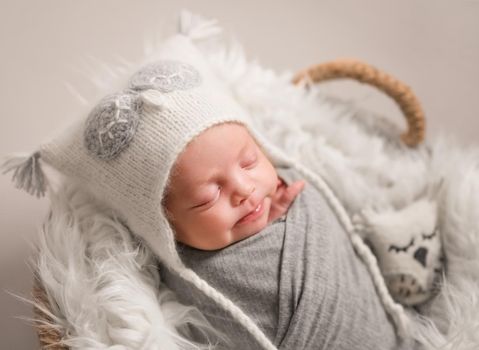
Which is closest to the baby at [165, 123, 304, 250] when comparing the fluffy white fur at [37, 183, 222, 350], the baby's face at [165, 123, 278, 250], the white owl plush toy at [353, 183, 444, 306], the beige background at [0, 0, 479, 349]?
the baby's face at [165, 123, 278, 250]

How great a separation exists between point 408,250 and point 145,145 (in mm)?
543

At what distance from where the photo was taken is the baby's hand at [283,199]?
92 cm

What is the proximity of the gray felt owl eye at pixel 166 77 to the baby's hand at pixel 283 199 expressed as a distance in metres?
0.27

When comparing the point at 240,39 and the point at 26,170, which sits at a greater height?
the point at 240,39

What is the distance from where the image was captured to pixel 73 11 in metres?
1.16

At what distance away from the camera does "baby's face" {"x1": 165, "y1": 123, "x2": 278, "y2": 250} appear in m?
0.76

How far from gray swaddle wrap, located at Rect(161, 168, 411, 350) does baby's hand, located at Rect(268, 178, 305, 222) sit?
29 millimetres

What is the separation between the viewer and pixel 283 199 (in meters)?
0.92

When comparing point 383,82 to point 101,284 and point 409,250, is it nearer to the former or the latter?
point 409,250

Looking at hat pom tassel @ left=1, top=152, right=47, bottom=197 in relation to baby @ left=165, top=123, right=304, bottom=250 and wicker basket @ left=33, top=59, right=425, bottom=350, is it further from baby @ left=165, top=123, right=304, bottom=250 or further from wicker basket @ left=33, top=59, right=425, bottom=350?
wicker basket @ left=33, top=59, right=425, bottom=350

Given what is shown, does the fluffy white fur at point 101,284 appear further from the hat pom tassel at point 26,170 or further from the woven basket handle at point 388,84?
the woven basket handle at point 388,84

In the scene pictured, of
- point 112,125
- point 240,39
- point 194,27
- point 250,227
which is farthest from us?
point 240,39

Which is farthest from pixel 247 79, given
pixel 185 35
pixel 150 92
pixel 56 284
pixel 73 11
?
pixel 56 284

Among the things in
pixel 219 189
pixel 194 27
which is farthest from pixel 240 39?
pixel 219 189
